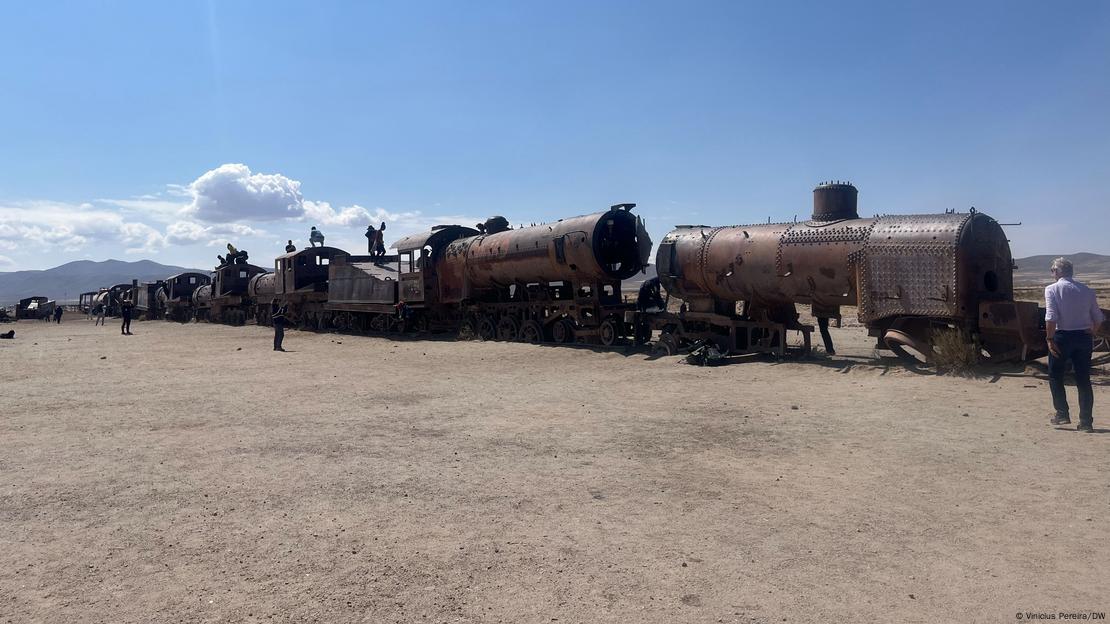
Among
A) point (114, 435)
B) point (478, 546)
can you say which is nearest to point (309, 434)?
point (114, 435)

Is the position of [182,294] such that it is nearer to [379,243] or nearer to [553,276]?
[379,243]

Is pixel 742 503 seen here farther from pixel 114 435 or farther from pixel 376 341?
pixel 376 341

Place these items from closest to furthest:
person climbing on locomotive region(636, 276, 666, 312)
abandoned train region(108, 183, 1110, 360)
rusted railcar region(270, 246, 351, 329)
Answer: abandoned train region(108, 183, 1110, 360), person climbing on locomotive region(636, 276, 666, 312), rusted railcar region(270, 246, 351, 329)

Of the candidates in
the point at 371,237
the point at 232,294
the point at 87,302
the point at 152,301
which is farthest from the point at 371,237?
the point at 87,302

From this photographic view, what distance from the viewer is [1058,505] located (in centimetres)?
494

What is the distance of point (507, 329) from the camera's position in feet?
68.1

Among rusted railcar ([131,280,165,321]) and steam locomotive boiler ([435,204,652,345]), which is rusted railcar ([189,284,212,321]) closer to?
rusted railcar ([131,280,165,321])

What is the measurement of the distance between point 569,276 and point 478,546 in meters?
13.9

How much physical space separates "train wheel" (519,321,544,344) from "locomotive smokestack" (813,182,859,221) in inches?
332

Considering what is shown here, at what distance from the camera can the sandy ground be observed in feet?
12.2

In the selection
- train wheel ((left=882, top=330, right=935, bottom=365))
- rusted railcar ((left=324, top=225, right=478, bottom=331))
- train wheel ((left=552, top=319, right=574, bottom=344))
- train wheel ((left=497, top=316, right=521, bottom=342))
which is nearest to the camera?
train wheel ((left=882, top=330, right=935, bottom=365))

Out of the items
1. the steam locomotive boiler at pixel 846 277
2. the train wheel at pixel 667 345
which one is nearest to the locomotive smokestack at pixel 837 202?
the steam locomotive boiler at pixel 846 277

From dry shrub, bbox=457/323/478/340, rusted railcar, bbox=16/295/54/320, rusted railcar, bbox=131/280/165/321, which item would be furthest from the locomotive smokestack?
rusted railcar, bbox=16/295/54/320

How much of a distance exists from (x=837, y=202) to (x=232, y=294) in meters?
34.0
